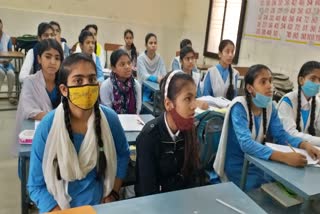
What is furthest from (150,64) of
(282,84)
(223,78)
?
(282,84)

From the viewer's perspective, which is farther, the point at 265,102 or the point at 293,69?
the point at 293,69

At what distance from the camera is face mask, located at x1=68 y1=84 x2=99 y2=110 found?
1.33 metres

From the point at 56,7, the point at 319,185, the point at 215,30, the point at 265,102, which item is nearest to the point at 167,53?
the point at 215,30

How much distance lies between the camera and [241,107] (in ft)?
6.28

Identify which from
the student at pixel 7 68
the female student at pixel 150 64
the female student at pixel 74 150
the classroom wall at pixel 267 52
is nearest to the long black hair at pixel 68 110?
the female student at pixel 74 150

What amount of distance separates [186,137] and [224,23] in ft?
14.9

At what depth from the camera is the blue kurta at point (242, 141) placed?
6.00 feet

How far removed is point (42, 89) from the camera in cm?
208

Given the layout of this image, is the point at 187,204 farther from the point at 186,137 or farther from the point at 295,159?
the point at 295,159

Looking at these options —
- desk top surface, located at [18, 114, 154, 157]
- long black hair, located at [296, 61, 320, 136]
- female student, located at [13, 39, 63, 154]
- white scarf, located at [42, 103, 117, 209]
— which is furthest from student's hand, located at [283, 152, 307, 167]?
female student, located at [13, 39, 63, 154]

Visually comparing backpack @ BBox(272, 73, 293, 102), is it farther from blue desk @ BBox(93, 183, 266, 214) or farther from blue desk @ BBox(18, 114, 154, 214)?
blue desk @ BBox(93, 183, 266, 214)

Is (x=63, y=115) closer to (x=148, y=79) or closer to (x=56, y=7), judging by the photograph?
(x=148, y=79)

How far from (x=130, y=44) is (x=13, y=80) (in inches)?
80.0

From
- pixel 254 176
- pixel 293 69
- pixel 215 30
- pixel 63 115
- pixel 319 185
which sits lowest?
pixel 254 176
